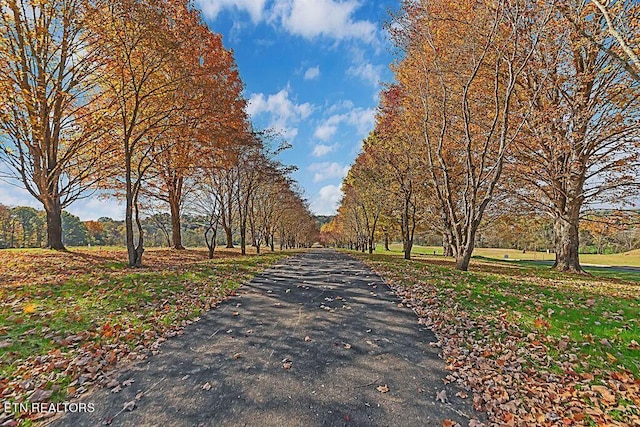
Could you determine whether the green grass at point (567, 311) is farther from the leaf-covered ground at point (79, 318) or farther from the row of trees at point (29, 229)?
the row of trees at point (29, 229)

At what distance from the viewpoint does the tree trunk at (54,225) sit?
13025 millimetres

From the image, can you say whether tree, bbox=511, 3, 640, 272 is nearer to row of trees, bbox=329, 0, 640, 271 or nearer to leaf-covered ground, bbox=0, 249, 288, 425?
row of trees, bbox=329, 0, 640, 271

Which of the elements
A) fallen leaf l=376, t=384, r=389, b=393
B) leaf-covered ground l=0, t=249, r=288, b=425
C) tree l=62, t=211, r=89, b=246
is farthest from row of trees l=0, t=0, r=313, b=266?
tree l=62, t=211, r=89, b=246

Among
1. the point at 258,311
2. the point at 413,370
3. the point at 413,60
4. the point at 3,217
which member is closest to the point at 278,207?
the point at 413,60

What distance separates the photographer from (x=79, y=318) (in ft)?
18.1

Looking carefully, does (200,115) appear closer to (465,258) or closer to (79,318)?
(79,318)

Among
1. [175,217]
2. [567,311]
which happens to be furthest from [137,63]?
[567,311]

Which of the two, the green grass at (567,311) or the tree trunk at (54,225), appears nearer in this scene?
the green grass at (567,311)

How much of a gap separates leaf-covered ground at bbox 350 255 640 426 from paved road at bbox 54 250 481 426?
0.46 meters

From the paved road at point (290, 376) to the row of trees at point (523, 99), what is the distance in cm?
845

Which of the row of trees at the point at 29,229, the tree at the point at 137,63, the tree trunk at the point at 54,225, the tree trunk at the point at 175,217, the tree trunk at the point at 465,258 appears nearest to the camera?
the tree at the point at 137,63

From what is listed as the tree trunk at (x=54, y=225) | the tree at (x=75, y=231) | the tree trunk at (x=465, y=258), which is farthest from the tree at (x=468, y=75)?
the tree at (x=75, y=231)

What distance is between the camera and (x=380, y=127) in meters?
20.3

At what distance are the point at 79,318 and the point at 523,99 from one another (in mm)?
17513
